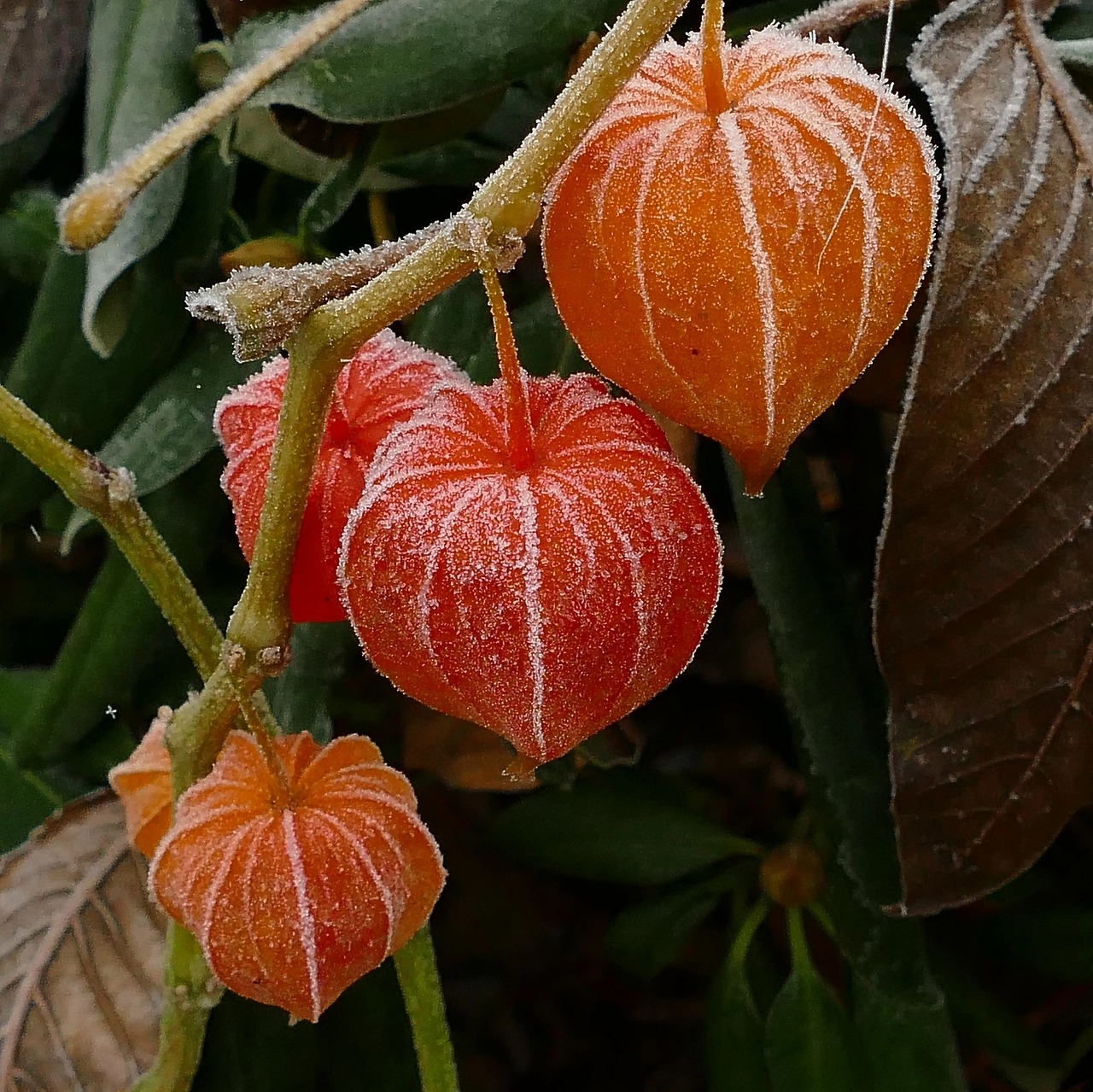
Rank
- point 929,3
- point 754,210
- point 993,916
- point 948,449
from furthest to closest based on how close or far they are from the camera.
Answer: point 993,916 → point 929,3 → point 948,449 → point 754,210

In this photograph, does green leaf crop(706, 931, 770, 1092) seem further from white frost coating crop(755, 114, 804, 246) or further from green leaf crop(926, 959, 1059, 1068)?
white frost coating crop(755, 114, 804, 246)

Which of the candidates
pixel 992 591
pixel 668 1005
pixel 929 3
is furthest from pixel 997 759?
pixel 668 1005

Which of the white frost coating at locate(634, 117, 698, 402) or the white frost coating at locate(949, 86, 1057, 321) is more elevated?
the white frost coating at locate(634, 117, 698, 402)

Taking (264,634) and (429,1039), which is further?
(429,1039)

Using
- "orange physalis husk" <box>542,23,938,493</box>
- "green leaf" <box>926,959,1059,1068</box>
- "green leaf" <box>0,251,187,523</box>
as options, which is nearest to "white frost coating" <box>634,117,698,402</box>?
"orange physalis husk" <box>542,23,938,493</box>

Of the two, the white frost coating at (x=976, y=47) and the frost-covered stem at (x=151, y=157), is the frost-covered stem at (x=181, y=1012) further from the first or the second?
the white frost coating at (x=976, y=47)

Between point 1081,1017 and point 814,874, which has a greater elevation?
point 814,874

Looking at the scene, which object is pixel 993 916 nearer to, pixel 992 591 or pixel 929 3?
pixel 992 591
